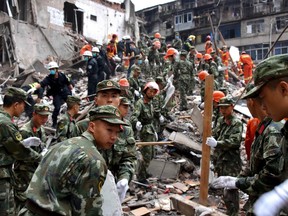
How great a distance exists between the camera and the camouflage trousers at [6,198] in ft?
12.7

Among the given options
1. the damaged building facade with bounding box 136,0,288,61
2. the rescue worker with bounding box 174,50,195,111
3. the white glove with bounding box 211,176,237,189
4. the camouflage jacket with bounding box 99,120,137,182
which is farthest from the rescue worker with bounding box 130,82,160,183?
the damaged building facade with bounding box 136,0,288,61

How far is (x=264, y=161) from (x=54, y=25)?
2156 centimetres

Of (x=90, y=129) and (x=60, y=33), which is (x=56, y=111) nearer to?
(x=90, y=129)

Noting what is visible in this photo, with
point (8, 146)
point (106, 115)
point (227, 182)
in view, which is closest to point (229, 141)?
point (227, 182)

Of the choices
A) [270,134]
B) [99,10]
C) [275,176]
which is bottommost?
[275,176]

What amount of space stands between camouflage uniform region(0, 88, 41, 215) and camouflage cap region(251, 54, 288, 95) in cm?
295

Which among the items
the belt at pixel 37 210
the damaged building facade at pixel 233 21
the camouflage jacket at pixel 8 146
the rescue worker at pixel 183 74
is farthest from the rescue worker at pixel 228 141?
the damaged building facade at pixel 233 21

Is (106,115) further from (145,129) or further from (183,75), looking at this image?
(183,75)

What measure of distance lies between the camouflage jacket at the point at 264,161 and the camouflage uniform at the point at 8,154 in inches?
104

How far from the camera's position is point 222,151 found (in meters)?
5.45

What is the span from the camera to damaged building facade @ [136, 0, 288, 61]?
3300cm

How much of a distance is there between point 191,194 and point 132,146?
329 cm

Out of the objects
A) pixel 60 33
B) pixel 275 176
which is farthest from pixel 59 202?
pixel 60 33

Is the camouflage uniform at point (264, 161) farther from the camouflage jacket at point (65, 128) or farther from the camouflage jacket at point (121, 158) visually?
the camouflage jacket at point (65, 128)
